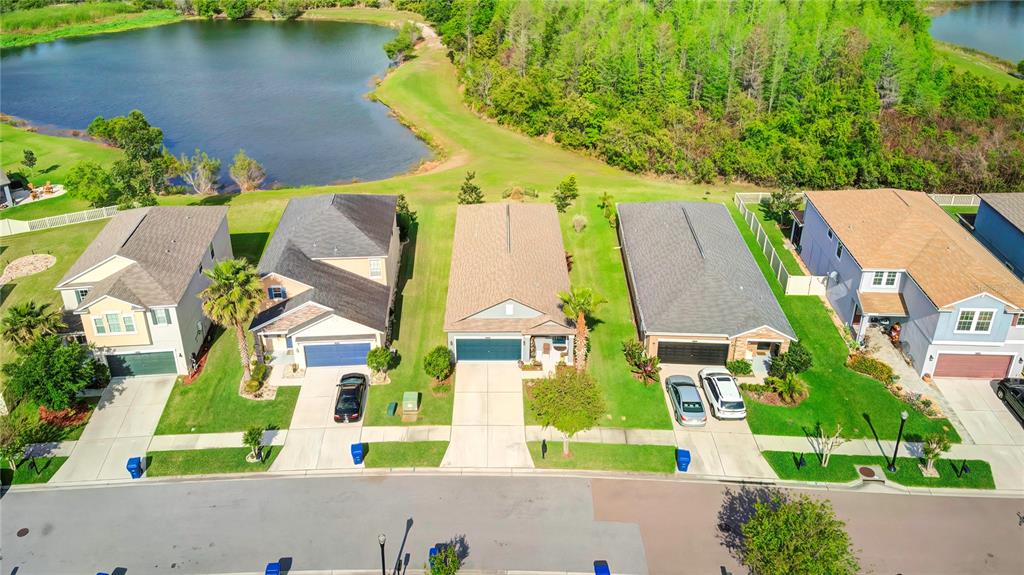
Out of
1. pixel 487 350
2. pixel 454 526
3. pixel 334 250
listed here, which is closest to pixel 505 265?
pixel 487 350

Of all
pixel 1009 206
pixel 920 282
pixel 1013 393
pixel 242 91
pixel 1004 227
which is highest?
pixel 1009 206

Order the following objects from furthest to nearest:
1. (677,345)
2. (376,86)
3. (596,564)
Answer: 1. (376,86)
2. (677,345)
3. (596,564)

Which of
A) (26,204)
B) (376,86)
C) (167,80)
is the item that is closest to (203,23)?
(167,80)

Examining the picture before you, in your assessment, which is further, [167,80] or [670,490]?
[167,80]

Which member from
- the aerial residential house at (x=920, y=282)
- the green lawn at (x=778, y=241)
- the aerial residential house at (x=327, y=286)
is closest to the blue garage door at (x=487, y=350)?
the aerial residential house at (x=327, y=286)

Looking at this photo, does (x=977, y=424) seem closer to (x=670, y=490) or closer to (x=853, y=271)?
(x=853, y=271)

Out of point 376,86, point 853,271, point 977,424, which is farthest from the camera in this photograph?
point 376,86

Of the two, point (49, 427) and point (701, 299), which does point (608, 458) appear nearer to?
point (701, 299)
